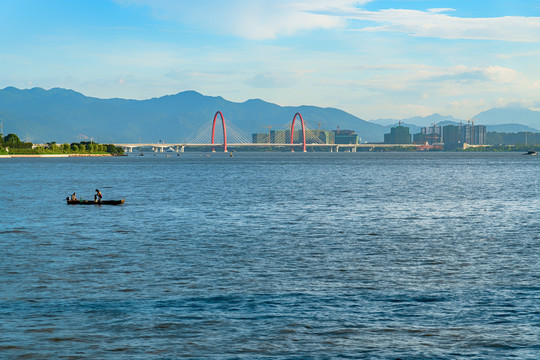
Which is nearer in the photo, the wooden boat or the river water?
the river water

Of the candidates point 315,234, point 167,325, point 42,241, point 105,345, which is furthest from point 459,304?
point 42,241

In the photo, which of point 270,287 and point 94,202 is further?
point 94,202

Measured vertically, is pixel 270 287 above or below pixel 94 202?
below

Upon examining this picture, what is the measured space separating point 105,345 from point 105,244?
20779 millimetres

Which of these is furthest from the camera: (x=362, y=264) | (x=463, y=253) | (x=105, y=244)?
(x=105, y=244)

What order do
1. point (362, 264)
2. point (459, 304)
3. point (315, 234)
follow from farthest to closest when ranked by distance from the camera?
point (315, 234) < point (362, 264) < point (459, 304)

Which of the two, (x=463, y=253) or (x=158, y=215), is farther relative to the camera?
(x=158, y=215)

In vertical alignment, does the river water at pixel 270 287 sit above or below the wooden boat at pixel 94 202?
below

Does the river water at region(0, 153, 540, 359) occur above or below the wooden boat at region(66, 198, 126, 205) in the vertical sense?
below

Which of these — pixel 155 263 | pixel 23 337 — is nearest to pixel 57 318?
pixel 23 337

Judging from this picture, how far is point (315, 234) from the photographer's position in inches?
1741

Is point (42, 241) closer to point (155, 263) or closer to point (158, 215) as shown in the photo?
point (155, 263)

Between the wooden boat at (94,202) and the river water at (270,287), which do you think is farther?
the wooden boat at (94,202)

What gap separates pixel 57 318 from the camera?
22.6 m
